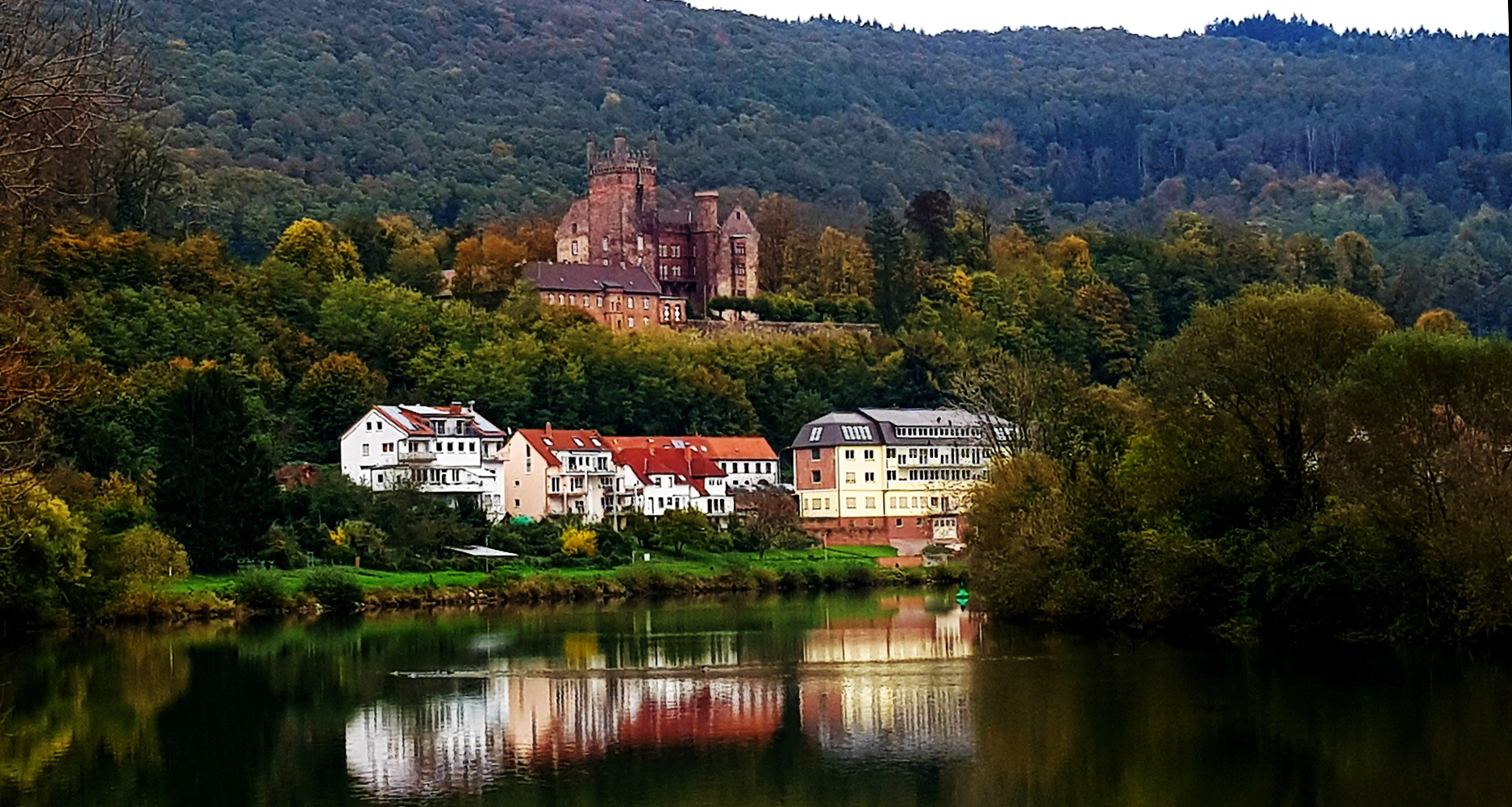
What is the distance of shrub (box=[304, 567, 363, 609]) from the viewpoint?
76.1m

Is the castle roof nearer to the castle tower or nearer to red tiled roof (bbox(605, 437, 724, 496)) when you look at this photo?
the castle tower

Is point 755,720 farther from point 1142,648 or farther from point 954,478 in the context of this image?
point 954,478

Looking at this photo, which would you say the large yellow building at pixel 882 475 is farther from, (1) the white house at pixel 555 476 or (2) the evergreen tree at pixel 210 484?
(2) the evergreen tree at pixel 210 484

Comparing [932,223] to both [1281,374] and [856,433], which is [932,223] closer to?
[856,433]

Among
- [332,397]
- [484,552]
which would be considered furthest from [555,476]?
[484,552]

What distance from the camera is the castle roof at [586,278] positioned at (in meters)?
138

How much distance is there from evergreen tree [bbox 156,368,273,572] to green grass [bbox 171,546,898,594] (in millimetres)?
1240

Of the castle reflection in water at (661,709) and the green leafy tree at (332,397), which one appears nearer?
the castle reflection in water at (661,709)

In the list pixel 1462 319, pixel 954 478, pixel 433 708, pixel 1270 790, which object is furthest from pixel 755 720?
pixel 1462 319

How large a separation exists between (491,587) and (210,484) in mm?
10601

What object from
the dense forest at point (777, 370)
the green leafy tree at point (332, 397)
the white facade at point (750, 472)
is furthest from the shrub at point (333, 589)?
the white facade at point (750, 472)

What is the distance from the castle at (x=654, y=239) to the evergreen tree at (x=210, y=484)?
2677 inches

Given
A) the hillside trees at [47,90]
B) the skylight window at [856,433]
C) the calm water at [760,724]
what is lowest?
the calm water at [760,724]

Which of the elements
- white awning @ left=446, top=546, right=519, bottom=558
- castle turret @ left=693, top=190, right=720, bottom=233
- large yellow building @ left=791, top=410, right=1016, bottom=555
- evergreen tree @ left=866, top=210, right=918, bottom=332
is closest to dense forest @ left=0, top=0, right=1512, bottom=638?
evergreen tree @ left=866, top=210, right=918, bottom=332
